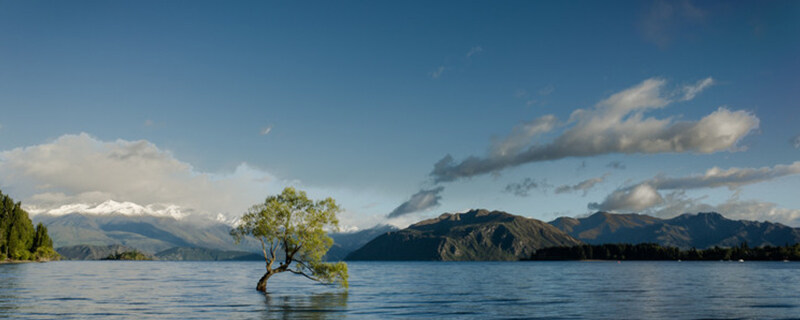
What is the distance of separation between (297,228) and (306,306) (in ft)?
42.4

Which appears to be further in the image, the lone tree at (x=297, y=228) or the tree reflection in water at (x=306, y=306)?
the lone tree at (x=297, y=228)

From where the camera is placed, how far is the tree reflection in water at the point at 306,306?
5784 centimetres

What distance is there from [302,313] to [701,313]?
45.4 m

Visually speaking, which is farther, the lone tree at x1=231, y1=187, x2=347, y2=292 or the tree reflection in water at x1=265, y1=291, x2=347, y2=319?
the lone tree at x1=231, y1=187, x2=347, y2=292

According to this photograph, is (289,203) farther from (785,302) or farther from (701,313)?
(785,302)

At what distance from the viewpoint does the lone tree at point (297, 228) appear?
3012 inches

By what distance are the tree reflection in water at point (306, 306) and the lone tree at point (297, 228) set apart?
13.3ft

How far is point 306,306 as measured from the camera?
67875 millimetres

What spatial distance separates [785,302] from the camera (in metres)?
74.8

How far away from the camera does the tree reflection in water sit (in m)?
57.8

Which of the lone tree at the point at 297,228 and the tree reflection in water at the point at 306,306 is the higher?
the lone tree at the point at 297,228

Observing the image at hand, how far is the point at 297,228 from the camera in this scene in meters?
77.0

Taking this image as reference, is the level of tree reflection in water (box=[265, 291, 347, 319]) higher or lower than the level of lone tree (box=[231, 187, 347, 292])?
lower

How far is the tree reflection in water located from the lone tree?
13.3 feet
